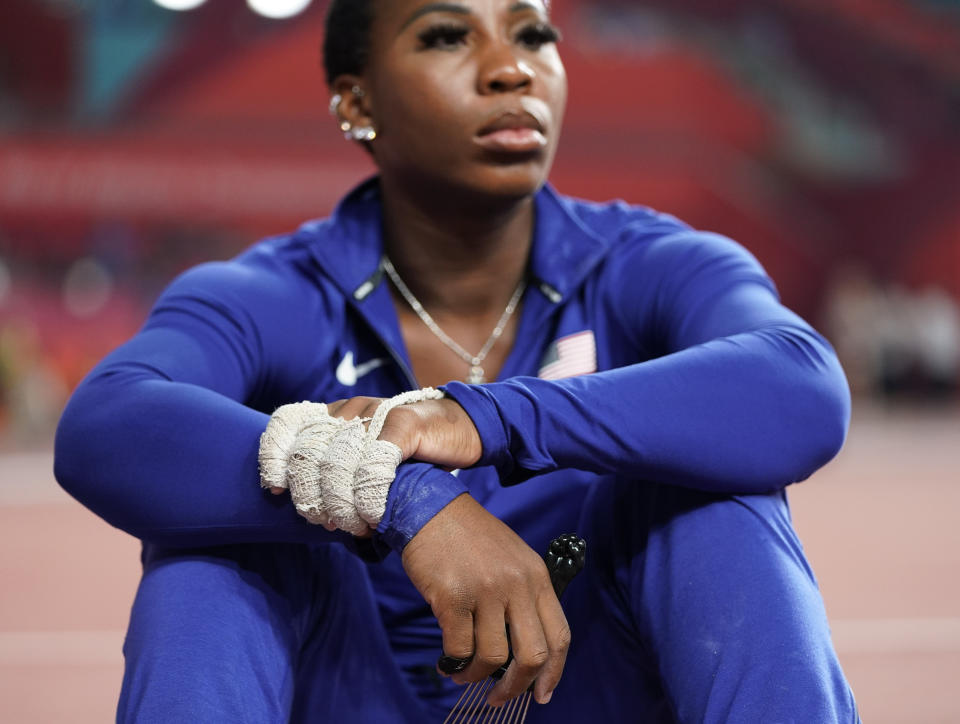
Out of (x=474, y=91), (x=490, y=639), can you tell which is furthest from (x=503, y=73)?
(x=490, y=639)

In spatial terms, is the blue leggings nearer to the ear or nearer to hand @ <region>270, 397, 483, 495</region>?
hand @ <region>270, 397, 483, 495</region>

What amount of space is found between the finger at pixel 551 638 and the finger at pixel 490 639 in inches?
1.5

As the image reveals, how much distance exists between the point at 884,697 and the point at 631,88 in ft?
29.1

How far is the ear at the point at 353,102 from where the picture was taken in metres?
1.66

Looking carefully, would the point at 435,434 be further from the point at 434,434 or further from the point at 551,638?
the point at 551,638

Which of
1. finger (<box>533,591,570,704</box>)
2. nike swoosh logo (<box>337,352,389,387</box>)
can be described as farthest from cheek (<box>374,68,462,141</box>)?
finger (<box>533,591,570,704</box>)

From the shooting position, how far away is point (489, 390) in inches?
43.1

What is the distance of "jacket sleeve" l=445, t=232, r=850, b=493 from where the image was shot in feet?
3.56

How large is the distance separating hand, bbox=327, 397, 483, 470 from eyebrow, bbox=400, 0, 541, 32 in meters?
0.62

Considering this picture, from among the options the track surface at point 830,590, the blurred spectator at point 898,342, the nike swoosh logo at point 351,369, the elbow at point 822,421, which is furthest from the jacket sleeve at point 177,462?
the blurred spectator at point 898,342

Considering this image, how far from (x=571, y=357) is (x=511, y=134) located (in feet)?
0.94

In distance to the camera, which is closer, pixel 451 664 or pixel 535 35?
pixel 451 664

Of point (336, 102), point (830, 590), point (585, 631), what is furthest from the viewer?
point (830, 590)

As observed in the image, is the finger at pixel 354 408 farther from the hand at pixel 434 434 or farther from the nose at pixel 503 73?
the nose at pixel 503 73
